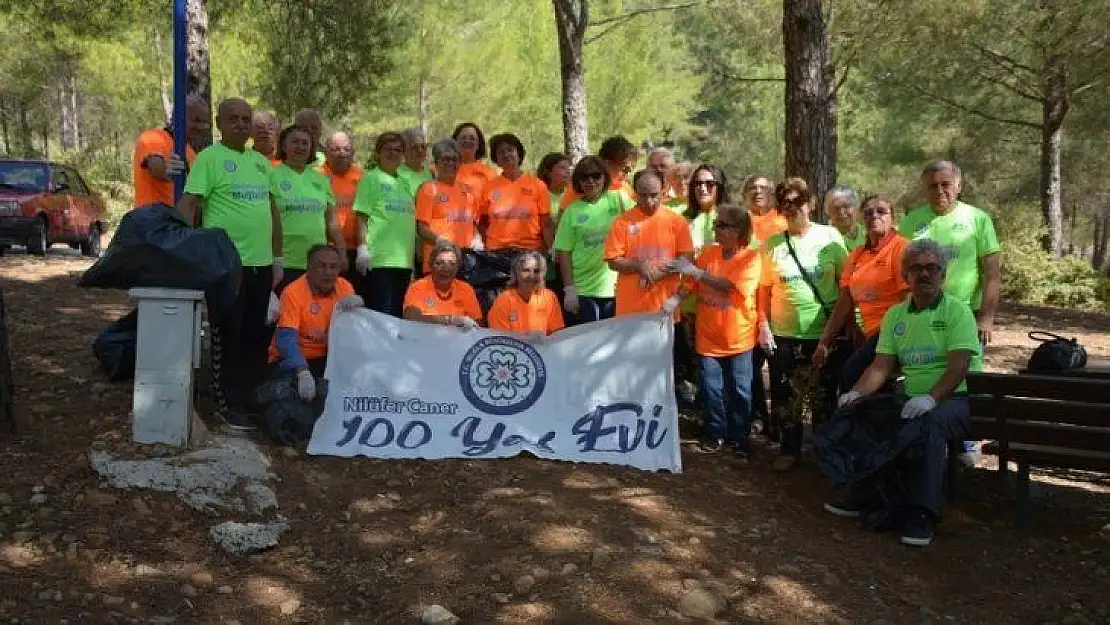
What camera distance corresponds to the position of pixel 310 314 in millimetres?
6406

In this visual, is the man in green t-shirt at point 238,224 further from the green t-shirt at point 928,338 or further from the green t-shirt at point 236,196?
the green t-shirt at point 928,338

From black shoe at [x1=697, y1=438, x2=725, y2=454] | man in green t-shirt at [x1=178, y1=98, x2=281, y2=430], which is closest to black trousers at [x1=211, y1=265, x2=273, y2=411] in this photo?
man in green t-shirt at [x1=178, y1=98, x2=281, y2=430]

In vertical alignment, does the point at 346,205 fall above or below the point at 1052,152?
below

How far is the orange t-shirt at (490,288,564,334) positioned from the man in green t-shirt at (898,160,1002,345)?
7.74ft

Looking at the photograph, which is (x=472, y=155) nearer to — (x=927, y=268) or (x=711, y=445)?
(x=711, y=445)

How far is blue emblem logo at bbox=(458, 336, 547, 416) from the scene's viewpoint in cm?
639

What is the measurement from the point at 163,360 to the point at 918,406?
3977 mm

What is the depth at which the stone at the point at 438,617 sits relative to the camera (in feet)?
13.5

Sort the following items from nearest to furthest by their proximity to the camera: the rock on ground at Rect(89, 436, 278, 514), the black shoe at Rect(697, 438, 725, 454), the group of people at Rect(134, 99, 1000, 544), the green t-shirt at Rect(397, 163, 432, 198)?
the rock on ground at Rect(89, 436, 278, 514)
the group of people at Rect(134, 99, 1000, 544)
the black shoe at Rect(697, 438, 725, 454)
the green t-shirt at Rect(397, 163, 432, 198)

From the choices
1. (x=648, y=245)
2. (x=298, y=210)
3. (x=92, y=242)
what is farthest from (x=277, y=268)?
(x=92, y=242)

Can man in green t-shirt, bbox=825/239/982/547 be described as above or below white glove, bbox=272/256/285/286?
below

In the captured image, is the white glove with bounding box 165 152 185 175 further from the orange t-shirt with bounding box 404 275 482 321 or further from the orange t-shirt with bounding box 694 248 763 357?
the orange t-shirt with bounding box 694 248 763 357

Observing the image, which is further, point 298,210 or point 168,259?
point 298,210

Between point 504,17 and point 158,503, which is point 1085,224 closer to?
point 504,17
